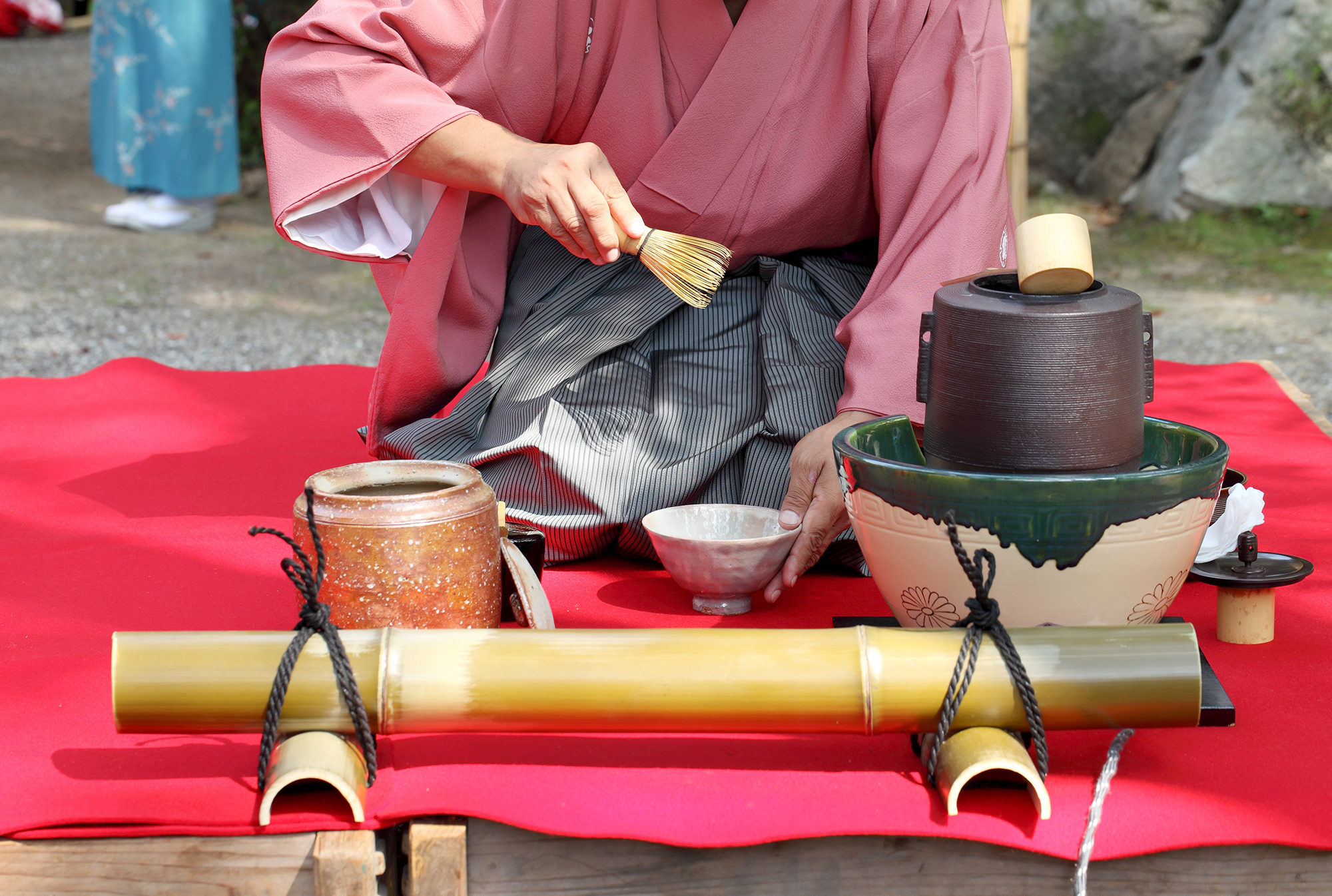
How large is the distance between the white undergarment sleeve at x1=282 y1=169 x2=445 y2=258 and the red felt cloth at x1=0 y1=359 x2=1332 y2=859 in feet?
1.53

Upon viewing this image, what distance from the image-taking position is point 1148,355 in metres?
1.47

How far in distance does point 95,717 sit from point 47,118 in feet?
27.4

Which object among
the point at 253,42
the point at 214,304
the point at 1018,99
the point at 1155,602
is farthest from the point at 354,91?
the point at 253,42

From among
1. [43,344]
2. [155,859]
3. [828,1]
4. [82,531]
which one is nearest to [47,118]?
[43,344]

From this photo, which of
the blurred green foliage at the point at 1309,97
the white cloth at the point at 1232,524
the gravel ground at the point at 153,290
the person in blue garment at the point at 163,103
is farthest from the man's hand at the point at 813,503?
the person in blue garment at the point at 163,103

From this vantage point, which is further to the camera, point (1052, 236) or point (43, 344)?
point (43, 344)

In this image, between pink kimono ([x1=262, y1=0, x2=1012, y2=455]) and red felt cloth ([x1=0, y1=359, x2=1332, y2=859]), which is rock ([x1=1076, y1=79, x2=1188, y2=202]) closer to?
red felt cloth ([x1=0, y1=359, x2=1332, y2=859])

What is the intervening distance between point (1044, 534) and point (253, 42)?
22.1 ft

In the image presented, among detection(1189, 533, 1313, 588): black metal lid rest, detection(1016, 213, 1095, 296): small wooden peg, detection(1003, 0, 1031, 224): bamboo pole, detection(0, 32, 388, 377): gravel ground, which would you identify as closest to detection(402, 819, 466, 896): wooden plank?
detection(1016, 213, 1095, 296): small wooden peg

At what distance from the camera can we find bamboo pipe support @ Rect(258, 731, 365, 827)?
3.63 ft

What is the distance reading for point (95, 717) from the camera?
1.35 meters

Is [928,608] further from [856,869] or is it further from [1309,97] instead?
[1309,97]

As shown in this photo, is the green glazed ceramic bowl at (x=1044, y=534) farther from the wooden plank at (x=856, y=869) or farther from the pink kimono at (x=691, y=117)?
the pink kimono at (x=691, y=117)

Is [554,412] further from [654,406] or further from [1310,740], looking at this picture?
[1310,740]
